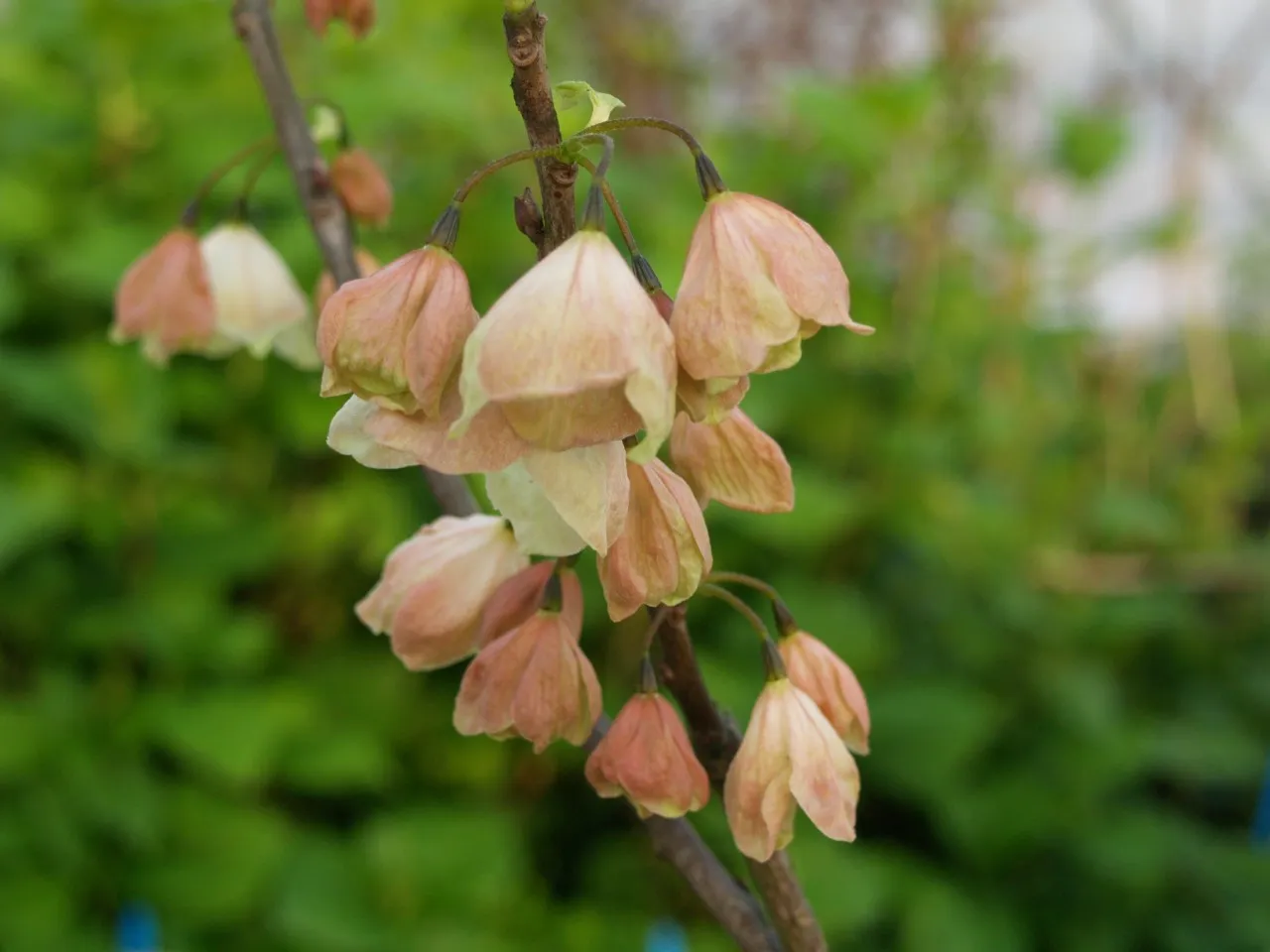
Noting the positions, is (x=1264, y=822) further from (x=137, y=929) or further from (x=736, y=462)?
(x=736, y=462)

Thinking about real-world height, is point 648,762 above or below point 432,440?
below

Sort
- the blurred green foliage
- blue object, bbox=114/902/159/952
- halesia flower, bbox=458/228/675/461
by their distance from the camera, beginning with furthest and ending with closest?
the blurred green foliage → blue object, bbox=114/902/159/952 → halesia flower, bbox=458/228/675/461

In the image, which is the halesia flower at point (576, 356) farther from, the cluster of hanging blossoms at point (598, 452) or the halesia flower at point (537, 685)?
the halesia flower at point (537, 685)

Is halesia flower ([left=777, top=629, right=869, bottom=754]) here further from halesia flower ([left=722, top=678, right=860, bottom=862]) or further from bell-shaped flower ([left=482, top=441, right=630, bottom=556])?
bell-shaped flower ([left=482, top=441, right=630, bottom=556])

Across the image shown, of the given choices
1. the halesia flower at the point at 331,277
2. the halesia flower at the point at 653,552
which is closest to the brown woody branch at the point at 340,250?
the halesia flower at the point at 331,277

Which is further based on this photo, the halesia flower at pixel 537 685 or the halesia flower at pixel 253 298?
the halesia flower at pixel 253 298

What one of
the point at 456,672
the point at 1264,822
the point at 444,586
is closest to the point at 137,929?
the point at 456,672

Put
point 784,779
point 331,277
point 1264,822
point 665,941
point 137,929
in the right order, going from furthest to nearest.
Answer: point 1264,822
point 137,929
point 665,941
point 331,277
point 784,779

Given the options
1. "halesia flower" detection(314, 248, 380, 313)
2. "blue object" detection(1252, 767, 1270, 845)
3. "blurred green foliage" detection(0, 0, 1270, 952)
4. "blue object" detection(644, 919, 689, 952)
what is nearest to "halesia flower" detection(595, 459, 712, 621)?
"halesia flower" detection(314, 248, 380, 313)
